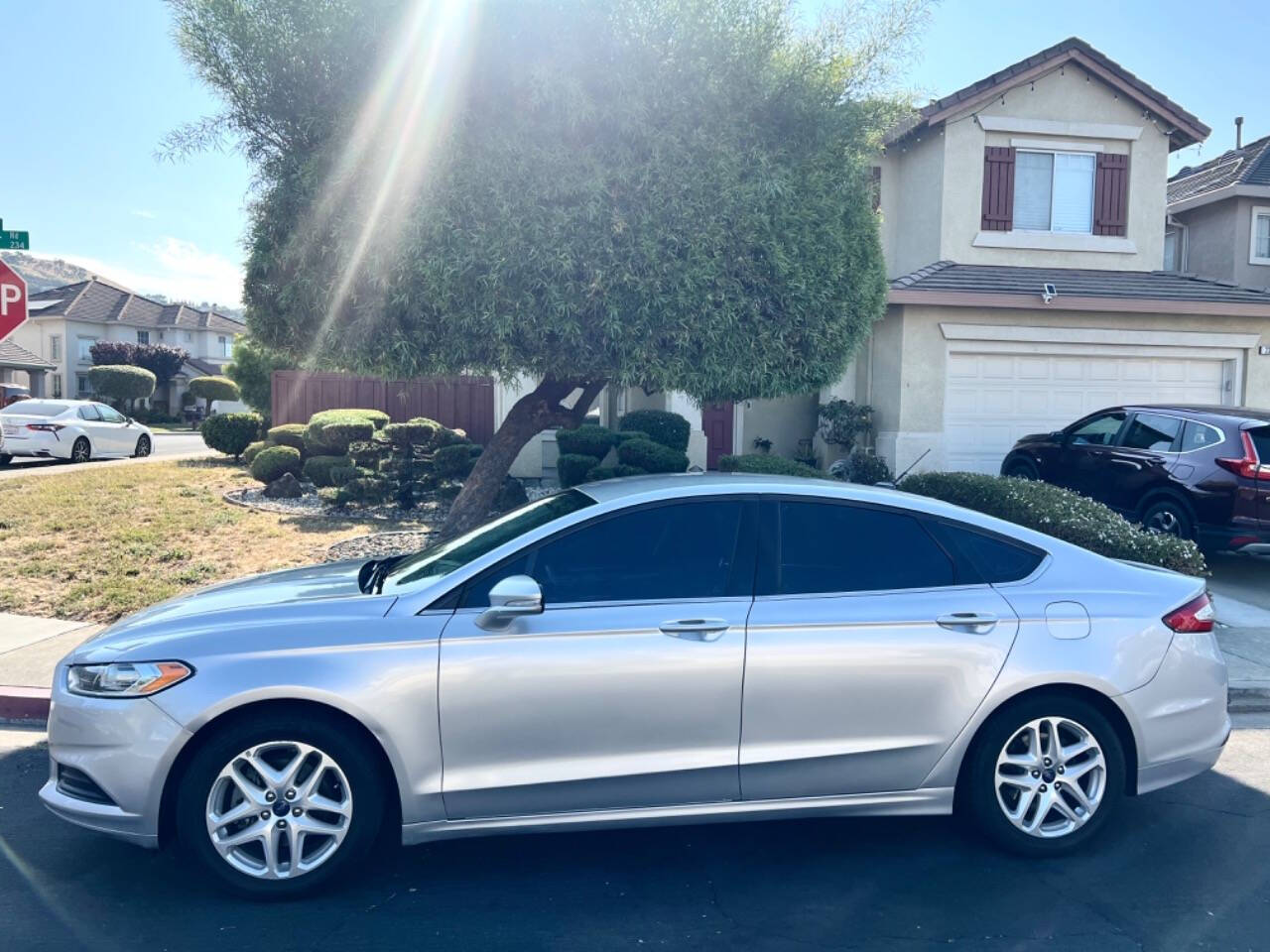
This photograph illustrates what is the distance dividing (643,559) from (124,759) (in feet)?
6.69

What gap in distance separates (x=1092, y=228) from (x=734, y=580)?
1375cm

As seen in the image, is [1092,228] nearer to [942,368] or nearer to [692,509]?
[942,368]

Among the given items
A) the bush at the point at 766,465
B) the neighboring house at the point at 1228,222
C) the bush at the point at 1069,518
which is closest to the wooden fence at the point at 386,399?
the bush at the point at 766,465

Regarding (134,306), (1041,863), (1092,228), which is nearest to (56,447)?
(1092,228)

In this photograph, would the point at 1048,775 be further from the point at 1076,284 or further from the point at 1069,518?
the point at 1076,284

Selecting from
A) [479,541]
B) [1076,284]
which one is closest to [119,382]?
[1076,284]

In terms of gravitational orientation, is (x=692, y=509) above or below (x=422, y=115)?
below

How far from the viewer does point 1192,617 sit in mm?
4258

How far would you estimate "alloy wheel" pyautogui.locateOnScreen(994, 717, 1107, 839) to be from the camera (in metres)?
4.09

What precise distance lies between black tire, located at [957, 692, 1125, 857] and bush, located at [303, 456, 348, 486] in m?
11.1

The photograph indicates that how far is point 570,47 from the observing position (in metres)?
7.05

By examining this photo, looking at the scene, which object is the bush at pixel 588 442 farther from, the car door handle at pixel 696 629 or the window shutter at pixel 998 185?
the car door handle at pixel 696 629

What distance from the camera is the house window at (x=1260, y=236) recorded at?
741 inches

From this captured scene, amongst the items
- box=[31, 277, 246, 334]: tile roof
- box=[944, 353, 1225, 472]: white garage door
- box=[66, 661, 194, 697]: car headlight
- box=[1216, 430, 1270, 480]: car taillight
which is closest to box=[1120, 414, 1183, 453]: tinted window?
box=[1216, 430, 1270, 480]: car taillight
